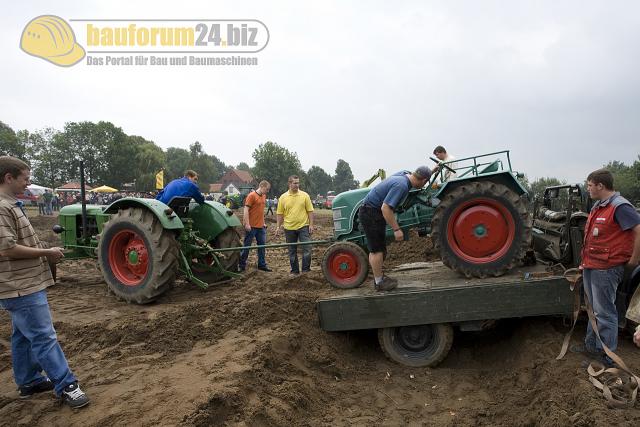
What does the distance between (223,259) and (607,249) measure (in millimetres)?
4800

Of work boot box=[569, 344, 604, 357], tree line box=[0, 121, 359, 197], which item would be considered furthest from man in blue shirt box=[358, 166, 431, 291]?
tree line box=[0, 121, 359, 197]

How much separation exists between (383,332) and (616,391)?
6.18 feet

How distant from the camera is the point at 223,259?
6.40 meters

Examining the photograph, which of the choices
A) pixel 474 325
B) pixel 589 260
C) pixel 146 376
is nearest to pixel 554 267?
pixel 589 260

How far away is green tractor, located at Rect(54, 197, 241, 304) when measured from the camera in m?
5.22

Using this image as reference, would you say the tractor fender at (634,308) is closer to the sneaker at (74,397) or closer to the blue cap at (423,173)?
the blue cap at (423,173)

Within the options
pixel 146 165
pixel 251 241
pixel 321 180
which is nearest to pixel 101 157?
pixel 146 165

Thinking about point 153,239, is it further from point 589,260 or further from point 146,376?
point 589,260

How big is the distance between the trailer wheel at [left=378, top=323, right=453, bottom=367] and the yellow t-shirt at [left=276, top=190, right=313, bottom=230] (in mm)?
2955

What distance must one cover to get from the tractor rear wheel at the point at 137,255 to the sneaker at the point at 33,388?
6.80ft

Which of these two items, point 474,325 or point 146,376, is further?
point 474,325

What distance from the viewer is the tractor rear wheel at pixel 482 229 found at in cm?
399

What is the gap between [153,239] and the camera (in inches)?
204

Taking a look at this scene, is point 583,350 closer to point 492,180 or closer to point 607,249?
point 607,249
